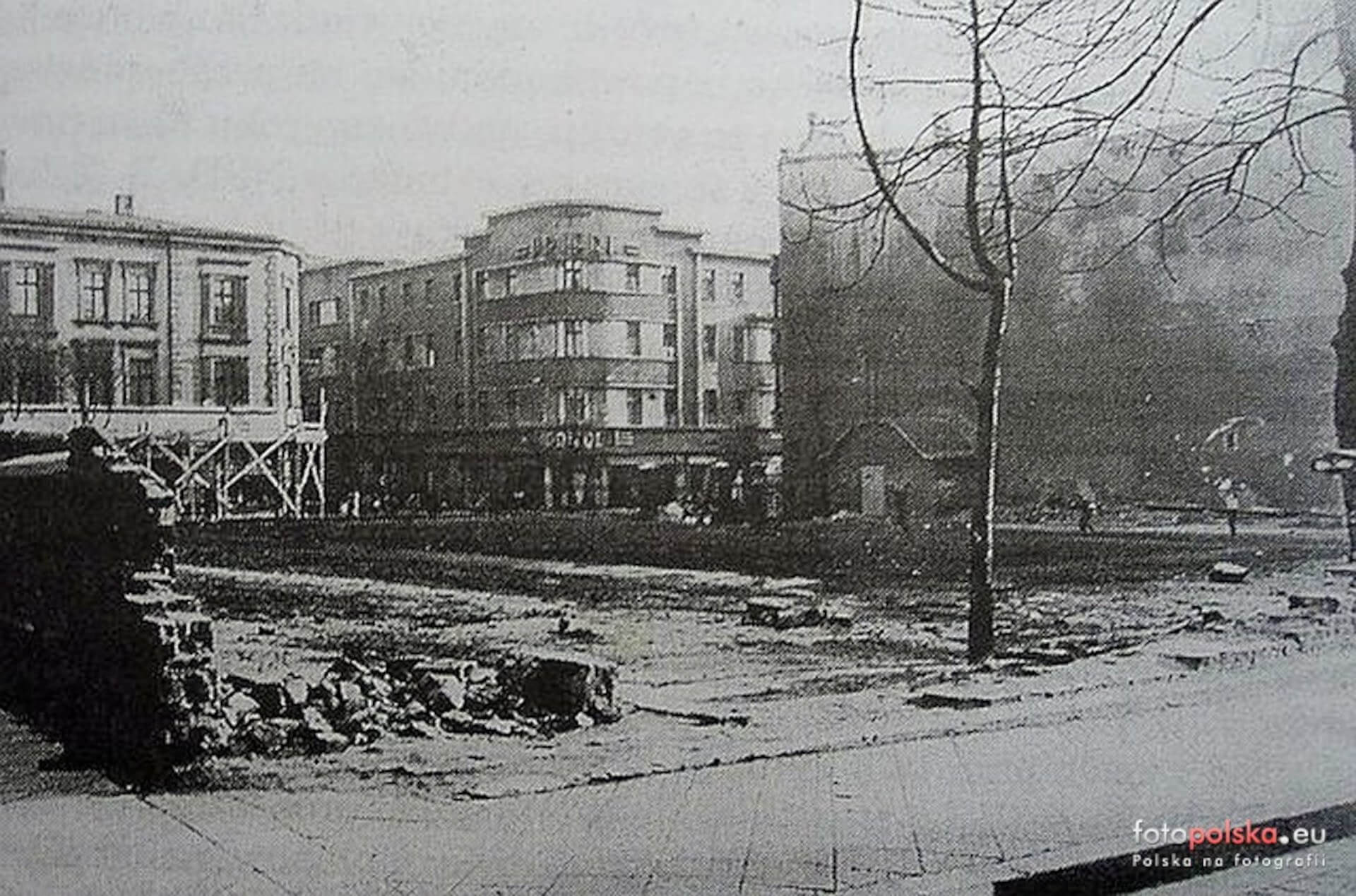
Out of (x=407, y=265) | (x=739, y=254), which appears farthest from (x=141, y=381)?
(x=739, y=254)

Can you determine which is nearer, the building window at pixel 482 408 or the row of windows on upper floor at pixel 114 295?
the row of windows on upper floor at pixel 114 295

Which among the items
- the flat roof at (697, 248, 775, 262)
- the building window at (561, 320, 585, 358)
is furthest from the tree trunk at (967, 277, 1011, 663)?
the building window at (561, 320, 585, 358)

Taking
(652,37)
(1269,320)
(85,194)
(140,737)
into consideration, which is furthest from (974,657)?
(85,194)

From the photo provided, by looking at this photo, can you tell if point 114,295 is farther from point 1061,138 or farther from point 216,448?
point 1061,138

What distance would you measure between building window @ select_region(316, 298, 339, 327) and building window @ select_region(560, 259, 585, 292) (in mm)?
436

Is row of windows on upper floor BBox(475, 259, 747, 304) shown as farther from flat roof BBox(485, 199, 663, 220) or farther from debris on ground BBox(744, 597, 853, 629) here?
debris on ground BBox(744, 597, 853, 629)

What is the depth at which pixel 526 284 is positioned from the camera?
343 centimetres

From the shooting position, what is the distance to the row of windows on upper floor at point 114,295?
3004 mm

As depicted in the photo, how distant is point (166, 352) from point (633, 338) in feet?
2.94

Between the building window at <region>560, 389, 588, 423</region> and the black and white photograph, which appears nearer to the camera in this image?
the black and white photograph

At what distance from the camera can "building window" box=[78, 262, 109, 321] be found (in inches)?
119

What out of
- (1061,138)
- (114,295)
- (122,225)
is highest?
(1061,138)

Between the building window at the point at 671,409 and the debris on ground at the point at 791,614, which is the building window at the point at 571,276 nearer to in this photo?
the building window at the point at 671,409

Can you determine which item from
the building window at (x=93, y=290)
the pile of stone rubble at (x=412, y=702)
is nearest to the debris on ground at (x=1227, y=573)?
the pile of stone rubble at (x=412, y=702)
